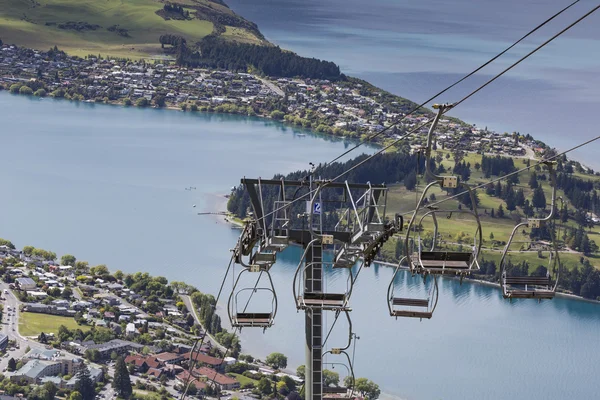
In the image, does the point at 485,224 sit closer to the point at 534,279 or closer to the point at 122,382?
the point at 122,382

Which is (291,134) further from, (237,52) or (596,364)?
(596,364)

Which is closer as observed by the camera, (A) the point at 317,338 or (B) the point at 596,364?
(A) the point at 317,338

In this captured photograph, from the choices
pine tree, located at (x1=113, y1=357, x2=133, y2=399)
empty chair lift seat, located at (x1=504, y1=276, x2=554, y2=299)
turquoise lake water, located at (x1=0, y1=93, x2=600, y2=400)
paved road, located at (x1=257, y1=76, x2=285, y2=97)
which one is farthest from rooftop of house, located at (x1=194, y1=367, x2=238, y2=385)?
paved road, located at (x1=257, y1=76, x2=285, y2=97)

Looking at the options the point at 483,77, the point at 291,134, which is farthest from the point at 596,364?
the point at 483,77

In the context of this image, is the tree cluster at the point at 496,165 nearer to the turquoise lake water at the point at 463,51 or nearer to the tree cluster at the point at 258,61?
the turquoise lake water at the point at 463,51

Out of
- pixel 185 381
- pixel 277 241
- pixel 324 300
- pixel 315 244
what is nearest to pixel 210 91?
pixel 185 381

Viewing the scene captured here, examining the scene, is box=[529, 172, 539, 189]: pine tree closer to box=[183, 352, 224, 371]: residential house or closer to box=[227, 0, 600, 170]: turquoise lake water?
box=[227, 0, 600, 170]: turquoise lake water
